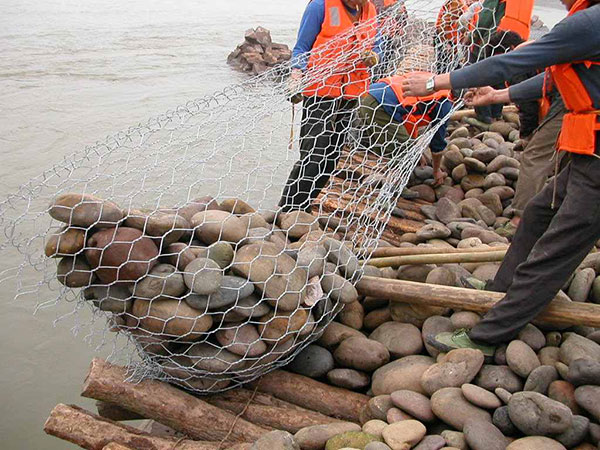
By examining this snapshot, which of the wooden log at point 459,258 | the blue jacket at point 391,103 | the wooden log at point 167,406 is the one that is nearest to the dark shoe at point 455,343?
the wooden log at point 459,258

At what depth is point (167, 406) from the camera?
2.54 metres

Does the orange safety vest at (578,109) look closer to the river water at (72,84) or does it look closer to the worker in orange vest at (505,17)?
the worker in orange vest at (505,17)

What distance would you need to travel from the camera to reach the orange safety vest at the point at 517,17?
422 cm

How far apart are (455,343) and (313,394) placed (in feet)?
2.36

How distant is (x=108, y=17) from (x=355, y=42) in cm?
1475

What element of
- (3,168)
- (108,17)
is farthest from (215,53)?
(3,168)

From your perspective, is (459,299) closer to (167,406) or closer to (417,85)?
(417,85)

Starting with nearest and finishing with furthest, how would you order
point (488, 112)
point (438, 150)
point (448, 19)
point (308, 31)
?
point (308, 31) → point (448, 19) → point (438, 150) → point (488, 112)

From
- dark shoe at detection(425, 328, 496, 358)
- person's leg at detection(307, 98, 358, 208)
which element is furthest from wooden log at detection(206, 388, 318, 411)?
person's leg at detection(307, 98, 358, 208)

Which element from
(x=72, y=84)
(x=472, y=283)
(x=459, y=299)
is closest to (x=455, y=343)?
(x=459, y=299)

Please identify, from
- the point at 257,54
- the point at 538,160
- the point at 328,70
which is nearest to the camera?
the point at 328,70

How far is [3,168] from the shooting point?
6535mm

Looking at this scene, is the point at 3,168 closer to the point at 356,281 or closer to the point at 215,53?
the point at 356,281

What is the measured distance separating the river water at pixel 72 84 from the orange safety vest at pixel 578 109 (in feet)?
10.1
